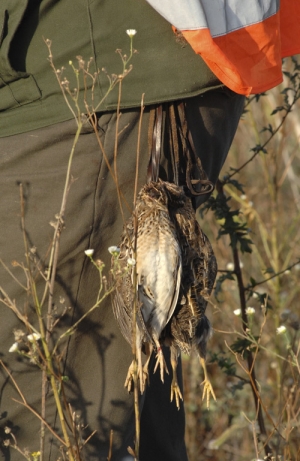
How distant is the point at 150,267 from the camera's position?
1508 millimetres

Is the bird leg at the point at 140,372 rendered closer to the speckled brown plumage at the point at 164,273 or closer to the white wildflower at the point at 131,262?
the speckled brown plumage at the point at 164,273

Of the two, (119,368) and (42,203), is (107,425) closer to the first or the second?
(119,368)

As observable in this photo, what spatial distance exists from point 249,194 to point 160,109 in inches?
123

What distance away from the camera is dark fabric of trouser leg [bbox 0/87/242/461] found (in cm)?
158

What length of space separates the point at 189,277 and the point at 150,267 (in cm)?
13

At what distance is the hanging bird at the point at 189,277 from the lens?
159cm

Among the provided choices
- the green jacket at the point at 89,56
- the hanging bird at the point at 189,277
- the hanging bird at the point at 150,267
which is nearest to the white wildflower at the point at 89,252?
the hanging bird at the point at 150,267

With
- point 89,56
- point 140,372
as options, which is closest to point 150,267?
point 140,372

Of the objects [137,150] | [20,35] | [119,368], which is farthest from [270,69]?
[119,368]

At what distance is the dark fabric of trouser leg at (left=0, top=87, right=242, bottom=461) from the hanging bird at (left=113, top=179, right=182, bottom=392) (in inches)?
3.9

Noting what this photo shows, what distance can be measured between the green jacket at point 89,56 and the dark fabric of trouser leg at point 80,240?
0.21ft

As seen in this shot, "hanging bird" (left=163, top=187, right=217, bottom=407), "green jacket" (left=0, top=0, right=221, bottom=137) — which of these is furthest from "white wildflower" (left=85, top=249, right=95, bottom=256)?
"green jacket" (left=0, top=0, right=221, bottom=137)

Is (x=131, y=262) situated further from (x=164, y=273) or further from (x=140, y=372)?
(x=140, y=372)

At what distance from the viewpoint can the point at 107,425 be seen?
172cm
